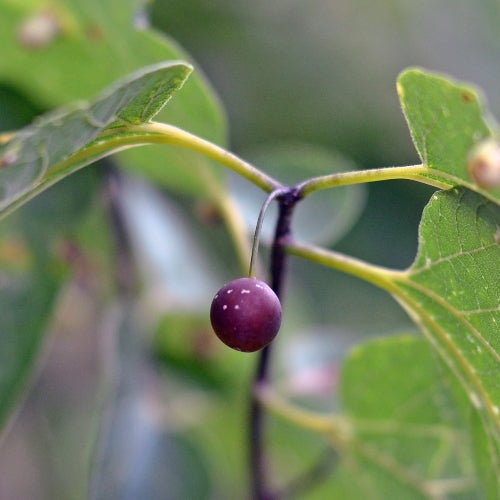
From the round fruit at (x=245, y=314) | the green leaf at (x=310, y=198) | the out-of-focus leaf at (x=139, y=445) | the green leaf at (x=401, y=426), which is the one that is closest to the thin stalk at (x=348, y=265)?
the round fruit at (x=245, y=314)

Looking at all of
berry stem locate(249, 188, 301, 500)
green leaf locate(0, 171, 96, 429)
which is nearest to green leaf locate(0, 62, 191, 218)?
berry stem locate(249, 188, 301, 500)

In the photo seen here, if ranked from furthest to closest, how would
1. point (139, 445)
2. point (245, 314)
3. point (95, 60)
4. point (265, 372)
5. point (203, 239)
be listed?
point (203, 239), point (139, 445), point (95, 60), point (265, 372), point (245, 314)

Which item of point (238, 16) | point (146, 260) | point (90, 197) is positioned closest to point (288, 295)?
point (146, 260)

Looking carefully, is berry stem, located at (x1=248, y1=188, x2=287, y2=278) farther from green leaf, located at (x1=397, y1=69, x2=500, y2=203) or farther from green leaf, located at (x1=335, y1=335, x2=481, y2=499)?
green leaf, located at (x1=335, y1=335, x2=481, y2=499)

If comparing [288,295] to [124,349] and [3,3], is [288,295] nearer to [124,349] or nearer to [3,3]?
[124,349]

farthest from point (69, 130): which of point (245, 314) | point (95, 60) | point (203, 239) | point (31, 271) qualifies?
point (203, 239)

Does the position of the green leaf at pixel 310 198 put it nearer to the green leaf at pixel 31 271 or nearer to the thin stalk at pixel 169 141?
the green leaf at pixel 31 271

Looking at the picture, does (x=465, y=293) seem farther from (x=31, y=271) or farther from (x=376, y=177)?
(x=31, y=271)
